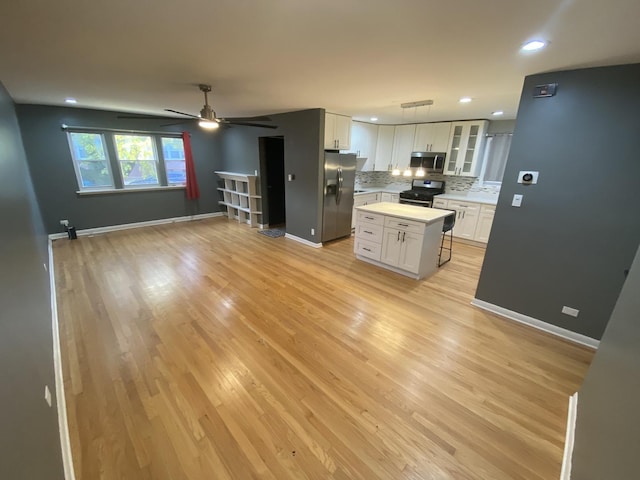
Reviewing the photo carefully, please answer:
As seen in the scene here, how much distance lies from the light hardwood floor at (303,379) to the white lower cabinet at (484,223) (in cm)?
178

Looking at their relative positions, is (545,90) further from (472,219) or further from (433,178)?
(433,178)

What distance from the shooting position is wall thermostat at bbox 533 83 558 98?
92.9 inches

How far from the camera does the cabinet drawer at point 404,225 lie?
11.8 ft

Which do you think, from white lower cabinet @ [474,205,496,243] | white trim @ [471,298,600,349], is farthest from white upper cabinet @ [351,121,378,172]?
white trim @ [471,298,600,349]

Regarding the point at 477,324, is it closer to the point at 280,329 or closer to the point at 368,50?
the point at 280,329

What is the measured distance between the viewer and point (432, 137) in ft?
18.5

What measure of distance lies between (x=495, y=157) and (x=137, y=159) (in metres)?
7.78

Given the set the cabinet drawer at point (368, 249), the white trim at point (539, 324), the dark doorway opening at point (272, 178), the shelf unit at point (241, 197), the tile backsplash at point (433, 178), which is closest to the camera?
the white trim at point (539, 324)

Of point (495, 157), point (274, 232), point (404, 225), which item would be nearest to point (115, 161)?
point (274, 232)

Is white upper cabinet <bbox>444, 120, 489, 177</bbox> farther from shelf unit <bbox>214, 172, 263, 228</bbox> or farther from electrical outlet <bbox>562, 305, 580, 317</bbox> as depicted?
shelf unit <bbox>214, 172, 263, 228</bbox>

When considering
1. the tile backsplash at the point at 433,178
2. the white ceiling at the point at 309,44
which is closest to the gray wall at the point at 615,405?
the white ceiling at the point at 309,44

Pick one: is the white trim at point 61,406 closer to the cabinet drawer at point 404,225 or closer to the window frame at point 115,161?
the window frame at point 115,161

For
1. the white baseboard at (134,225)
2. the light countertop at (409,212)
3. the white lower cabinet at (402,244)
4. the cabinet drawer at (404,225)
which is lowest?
the white baseboard at (134,225)

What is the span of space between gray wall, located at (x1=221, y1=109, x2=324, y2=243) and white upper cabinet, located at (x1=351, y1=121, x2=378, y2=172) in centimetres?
141
